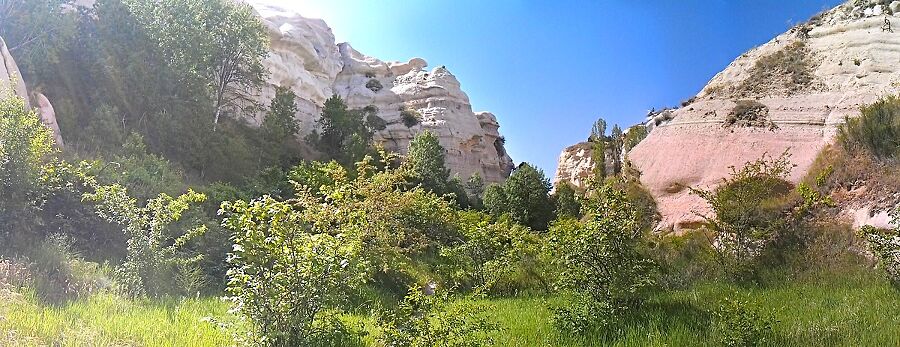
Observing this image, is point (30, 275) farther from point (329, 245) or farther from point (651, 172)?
point (651, 172)

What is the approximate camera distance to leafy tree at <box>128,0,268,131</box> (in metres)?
22.6

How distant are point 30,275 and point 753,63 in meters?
22.8

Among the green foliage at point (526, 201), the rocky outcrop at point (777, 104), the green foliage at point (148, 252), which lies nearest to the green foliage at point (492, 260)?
the rocky outcrop at point (777, 104)

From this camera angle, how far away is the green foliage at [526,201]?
27.2 metres

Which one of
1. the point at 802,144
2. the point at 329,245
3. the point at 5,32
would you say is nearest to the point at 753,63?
the point at 802,144

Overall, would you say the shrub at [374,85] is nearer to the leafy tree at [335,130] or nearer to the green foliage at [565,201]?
the leafy tree at [335,130]

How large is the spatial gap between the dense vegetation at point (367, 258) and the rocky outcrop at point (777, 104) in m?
1.36

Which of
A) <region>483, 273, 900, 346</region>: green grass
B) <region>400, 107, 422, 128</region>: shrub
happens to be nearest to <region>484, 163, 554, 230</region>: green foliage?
<region>483, 273, 900, 346</region>: green grass

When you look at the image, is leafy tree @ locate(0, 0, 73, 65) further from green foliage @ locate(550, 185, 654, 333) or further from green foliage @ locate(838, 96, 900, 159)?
green foliage @ locate(838, 96, 900, 159)

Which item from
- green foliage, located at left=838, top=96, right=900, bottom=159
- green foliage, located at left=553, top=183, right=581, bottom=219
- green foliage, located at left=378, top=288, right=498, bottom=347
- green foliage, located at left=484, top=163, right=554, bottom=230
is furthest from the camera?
green foliage, located at left=484, top=163, right=554, bottom=230

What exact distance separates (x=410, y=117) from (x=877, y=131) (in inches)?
1727

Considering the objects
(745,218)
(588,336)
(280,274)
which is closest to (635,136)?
(745,218)

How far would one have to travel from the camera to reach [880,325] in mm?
5137

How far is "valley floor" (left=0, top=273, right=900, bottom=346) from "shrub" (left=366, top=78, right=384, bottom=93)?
51.7 metres
